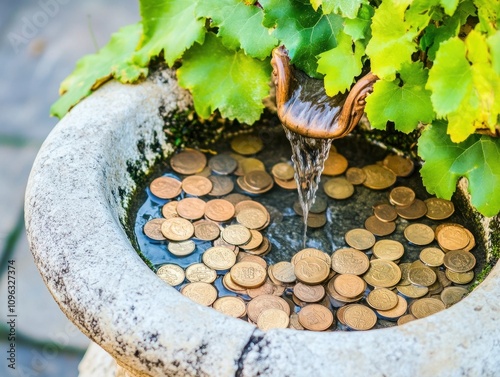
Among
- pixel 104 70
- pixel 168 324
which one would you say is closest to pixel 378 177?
pixel 104 70

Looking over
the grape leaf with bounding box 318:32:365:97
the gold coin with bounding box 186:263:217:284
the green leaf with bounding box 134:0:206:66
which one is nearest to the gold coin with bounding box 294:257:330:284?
the gold coin with bounding box 186:263:217:284

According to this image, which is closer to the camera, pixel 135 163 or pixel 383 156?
pixel 135 163

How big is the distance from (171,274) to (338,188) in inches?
22.8

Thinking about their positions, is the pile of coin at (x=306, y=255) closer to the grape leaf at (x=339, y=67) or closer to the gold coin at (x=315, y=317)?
the gold coin at (x=315, y=317)

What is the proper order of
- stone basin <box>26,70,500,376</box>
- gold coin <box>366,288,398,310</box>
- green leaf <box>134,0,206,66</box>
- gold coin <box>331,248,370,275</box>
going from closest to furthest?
1. stone basin <box>26,70,500,376</box>
2. gold coin <box>366,288,398,310</box>
3. gold coin <box>331,248,370,275</box>
4. green leaf <box>134,0,206,66</box>

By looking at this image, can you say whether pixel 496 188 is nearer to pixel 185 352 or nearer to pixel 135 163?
pixel 185 352

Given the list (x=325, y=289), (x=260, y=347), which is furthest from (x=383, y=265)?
(x=260, y=347)

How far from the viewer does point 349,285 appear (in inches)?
69.4

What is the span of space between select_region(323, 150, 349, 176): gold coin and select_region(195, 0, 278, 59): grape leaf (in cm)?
44

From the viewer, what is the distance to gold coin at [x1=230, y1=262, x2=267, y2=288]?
A: 1764 mm

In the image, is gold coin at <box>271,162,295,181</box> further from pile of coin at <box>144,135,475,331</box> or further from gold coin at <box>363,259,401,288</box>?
gold coin at <box>363,259,401,288</box>

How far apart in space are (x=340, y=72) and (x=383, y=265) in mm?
502

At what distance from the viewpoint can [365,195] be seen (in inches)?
80.8

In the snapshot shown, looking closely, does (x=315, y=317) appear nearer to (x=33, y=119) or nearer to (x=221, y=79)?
(x=221, y=79)
